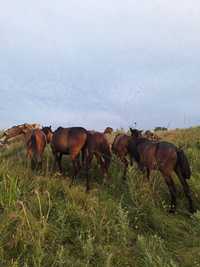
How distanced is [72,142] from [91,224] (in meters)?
2.80

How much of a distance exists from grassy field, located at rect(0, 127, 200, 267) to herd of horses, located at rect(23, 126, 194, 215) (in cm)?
37

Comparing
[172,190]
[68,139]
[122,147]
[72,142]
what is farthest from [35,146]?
[172,190]

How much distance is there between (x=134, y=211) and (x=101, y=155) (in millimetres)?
2037

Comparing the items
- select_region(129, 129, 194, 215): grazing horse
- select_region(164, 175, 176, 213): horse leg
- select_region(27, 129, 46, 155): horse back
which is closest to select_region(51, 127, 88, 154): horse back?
select_region(27, 129, 46, 155): horse back

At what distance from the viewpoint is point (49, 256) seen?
5.92 m

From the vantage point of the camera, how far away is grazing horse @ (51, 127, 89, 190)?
30.1 ft

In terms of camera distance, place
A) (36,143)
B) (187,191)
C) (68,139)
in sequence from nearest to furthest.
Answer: (187,191) < (68,139) < (36,143)

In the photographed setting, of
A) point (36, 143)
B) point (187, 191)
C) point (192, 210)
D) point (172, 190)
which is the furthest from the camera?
point (36, 143)

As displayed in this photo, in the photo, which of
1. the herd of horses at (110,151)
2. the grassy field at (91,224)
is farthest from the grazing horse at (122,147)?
the grassy field at (91,224)

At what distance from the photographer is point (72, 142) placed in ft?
30.2

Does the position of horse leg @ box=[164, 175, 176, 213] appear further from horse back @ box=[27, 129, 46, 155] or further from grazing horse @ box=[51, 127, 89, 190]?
horse back @ box=[27, 129, 46, 155]

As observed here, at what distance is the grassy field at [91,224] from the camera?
19.5ft

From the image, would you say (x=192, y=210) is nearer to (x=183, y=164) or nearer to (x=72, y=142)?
(x=183, y=164)

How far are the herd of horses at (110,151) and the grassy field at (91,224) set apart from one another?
1.22 feet
